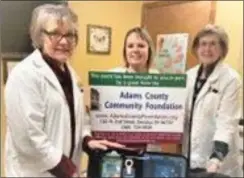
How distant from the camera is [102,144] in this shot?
1482mm

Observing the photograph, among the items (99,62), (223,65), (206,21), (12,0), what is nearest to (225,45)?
(223,65)

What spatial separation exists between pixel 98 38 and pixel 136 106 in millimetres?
871

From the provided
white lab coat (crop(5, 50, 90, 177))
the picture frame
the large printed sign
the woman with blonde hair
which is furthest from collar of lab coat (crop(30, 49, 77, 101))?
the picture frame

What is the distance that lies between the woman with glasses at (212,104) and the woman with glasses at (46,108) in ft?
1.57

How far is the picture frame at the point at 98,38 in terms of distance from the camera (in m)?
2.33

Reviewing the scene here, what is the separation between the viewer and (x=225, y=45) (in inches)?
75.6

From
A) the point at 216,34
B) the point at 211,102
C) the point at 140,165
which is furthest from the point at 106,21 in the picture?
the point at 140,165

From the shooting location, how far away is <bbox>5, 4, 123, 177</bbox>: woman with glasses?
149 cm

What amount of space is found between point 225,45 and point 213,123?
364 millimetres

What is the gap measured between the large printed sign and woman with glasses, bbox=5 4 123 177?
0.09 m

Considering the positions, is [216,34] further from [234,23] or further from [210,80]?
[234,23]

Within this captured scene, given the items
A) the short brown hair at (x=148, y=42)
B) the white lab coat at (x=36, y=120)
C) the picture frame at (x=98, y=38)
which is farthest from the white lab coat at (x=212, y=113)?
the picture frame at (x=98, y=38)

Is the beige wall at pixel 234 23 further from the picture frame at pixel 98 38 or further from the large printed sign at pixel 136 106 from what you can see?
the large printed sign at pixel 136 106

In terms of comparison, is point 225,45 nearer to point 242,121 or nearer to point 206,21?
point 206,21
